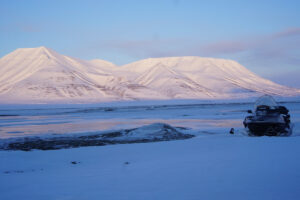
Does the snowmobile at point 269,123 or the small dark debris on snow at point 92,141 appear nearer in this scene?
the small dark debris on snow at point 92,141

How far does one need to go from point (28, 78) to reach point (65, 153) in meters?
171

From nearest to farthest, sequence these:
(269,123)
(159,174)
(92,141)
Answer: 1. (159,174)
2. (269,123)
3. (92,141)

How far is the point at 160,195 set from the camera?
18.5ft

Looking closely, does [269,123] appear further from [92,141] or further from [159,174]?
[159,174]

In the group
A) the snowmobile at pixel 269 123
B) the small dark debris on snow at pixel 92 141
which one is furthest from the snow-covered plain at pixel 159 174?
the snowmobile at pixel 269 123

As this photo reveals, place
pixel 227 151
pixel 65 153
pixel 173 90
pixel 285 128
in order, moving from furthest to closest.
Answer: pixel 173 90 < pixel 285 128 < pixel 65 153 < pixel 227 151

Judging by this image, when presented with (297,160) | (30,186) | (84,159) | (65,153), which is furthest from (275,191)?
(65,153)

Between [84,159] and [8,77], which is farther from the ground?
[8,77]

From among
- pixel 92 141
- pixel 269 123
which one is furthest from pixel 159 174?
pixel 269 123

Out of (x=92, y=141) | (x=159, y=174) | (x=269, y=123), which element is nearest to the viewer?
(x=159, y=174)

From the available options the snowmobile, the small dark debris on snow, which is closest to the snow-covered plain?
the small dark debris on snow

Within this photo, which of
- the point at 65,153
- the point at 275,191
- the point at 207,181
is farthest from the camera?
the point at 65,153

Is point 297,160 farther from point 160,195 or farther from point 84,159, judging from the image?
point 84,159

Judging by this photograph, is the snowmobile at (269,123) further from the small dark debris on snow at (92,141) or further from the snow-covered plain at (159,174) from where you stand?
the snow-covered plain at (159,174)
